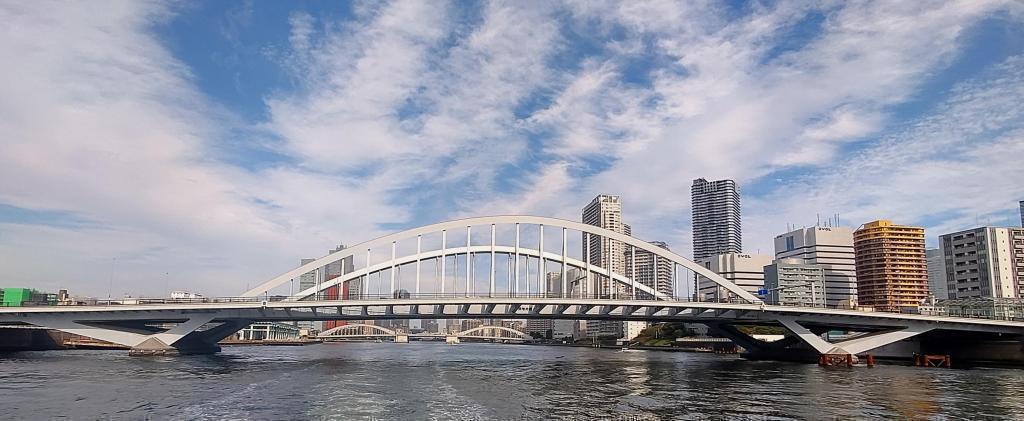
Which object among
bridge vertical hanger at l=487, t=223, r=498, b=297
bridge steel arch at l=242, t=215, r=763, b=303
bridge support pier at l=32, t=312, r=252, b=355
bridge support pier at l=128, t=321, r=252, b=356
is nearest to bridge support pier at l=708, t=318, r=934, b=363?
bridge steel arch at l=242, t=215, r=763, b=303

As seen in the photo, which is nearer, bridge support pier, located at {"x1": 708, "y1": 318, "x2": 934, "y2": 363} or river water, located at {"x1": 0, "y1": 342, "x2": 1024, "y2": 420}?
river water, located at {"x1": 0, "y1": 342, "x2": 1024, "y2": 420}

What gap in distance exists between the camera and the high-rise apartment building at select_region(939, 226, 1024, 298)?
167 m

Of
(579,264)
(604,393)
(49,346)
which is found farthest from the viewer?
(49,346)

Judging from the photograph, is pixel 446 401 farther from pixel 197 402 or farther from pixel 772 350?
pixel 772 350

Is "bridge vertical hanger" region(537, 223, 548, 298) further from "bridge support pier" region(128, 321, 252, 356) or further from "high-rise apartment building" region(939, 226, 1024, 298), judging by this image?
"high-rise apartment building" region(939, 226, 1024, 298)

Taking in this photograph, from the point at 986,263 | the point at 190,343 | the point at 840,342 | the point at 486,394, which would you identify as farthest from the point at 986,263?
the point at 190,343

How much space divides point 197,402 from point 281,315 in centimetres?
4469

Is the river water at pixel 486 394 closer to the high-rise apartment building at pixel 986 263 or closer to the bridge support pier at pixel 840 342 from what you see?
the bridge support pier at pixel 840 342

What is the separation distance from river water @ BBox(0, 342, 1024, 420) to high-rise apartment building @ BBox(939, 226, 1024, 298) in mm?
125296

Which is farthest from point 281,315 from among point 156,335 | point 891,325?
point 891,325

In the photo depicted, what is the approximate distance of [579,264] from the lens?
3479 inches

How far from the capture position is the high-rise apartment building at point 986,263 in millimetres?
166750

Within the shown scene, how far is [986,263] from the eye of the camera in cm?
16862

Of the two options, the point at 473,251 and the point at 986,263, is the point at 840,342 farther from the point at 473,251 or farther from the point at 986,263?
the point at 986,263
